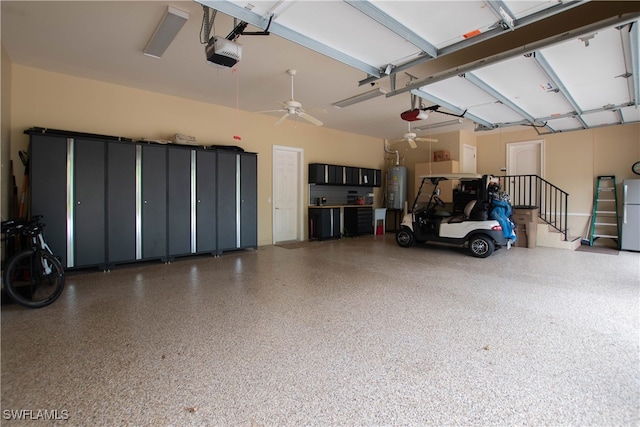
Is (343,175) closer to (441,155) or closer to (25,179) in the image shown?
(441,155)

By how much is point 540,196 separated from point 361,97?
19.6 feet

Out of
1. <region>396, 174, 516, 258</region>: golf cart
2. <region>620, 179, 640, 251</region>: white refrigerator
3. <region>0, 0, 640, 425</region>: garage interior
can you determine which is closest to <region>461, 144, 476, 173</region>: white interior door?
<region>396, 174, 516, 258</region>: golf cart

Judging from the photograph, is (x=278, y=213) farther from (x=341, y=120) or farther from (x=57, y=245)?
(x=57, y=245)

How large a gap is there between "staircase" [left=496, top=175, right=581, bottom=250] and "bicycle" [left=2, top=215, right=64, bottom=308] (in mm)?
8765

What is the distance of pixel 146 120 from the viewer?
569 centimetres

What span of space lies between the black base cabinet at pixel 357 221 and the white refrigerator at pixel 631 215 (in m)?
5.65

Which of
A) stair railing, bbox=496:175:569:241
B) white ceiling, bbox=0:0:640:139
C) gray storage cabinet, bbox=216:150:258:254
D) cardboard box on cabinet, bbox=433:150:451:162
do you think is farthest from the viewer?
cardboard box on cabinet, bbox=433:150:451:162

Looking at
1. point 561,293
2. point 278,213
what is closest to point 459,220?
point 561,293

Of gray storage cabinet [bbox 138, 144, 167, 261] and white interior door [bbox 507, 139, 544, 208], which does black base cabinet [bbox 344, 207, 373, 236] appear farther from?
gray storage cabinet [bbox 138, 144, 167, 261]

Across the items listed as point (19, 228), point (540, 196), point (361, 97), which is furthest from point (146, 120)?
point (540, 196)

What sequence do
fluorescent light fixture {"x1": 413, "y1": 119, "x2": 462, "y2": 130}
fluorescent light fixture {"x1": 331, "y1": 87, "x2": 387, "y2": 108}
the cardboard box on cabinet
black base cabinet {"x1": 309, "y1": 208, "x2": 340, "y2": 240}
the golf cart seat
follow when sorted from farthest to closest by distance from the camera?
the cardboard box on cabinet < black base cabinet {"x1": 309, "y1": 208, "x2": 340, "y2": 240} < fluorescent light fixture {"x1": 413, "y1": 119, "x2": 462, "y2": 130} < the golf cart seat < fluorescent light fixture {"x1": 331, "y1": 87, "x2": 387, "y2": 108}

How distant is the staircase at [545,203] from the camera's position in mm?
7105

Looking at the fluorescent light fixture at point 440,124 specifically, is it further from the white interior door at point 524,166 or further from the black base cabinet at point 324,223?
the black base cabinet at point 324,223

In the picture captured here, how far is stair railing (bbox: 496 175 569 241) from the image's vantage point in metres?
7.86
